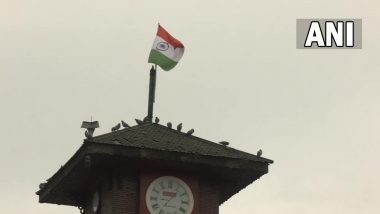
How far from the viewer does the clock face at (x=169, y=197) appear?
31.5m

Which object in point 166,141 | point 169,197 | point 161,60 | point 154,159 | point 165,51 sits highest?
point 165,51

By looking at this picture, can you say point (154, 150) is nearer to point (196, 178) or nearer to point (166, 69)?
point (196, 178)

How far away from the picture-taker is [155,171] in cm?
3206

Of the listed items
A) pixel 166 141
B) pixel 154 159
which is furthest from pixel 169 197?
pixel 166 141

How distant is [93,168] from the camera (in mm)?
32062

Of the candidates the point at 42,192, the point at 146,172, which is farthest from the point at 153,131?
the point at 42,192

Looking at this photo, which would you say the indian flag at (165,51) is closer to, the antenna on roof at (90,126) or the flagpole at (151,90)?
the flagpole at (151,90)

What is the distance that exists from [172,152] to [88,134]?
278cm

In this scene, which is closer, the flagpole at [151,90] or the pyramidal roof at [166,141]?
the pyramidal roof at [166,141]

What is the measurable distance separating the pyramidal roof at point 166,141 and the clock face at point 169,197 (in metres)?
1.12

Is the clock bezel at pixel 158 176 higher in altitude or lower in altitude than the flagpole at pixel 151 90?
lower

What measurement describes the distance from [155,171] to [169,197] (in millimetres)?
988

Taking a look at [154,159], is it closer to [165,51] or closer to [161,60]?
[161,60]

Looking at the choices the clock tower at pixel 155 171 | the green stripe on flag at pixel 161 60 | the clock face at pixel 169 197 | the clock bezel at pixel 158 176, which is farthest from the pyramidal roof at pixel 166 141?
the green stripe on flag at pixel 161 60
